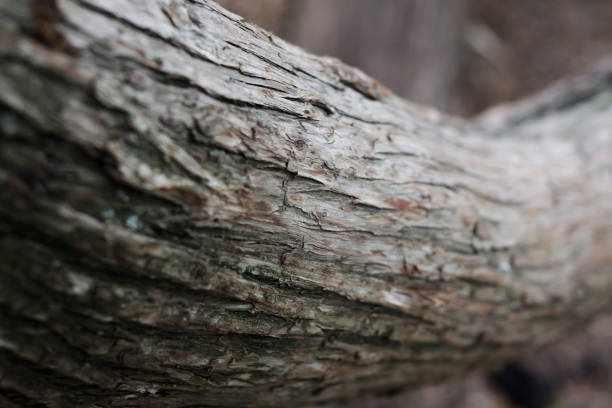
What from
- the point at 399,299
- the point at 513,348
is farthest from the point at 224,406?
the point at 513,348

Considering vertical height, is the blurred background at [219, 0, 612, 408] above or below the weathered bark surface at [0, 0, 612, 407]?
above

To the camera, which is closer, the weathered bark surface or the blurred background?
the weathered bark surface

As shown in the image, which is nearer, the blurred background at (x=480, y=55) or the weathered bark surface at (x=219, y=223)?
the weathered bark surface at (x=219, y=223)

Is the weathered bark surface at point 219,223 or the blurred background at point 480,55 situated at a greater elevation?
the blurred background at point 480,55

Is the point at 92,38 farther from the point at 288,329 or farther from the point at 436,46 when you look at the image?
the point at 436,46

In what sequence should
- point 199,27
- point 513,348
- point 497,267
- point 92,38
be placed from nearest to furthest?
point 92,38 < point 199,27 < point 497,267 < point 513,348
